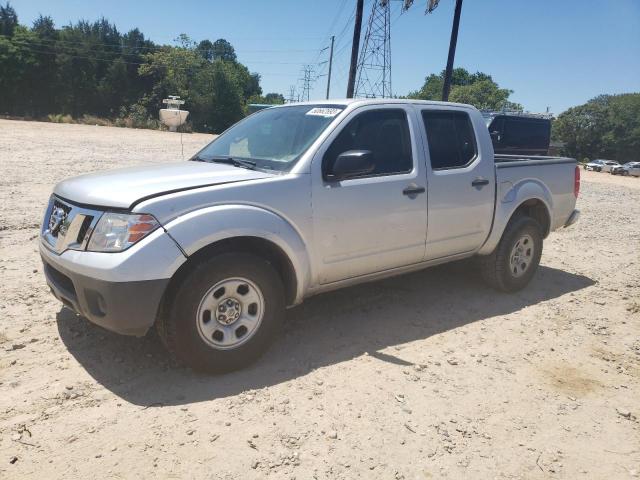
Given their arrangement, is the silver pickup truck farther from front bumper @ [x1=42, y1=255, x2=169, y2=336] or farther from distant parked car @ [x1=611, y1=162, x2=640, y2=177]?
distant parked car @ [x1=611, y1=162, x2=640, y2=177]

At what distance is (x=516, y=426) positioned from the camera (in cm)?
296

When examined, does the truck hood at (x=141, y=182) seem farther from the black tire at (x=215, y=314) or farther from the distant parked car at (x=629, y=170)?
the distant parked car at (x=629, y=170)

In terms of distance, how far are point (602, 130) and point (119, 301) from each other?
79.1 metres

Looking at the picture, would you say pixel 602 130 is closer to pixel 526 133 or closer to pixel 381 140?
pixel 526 133

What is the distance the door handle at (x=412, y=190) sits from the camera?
4.01m

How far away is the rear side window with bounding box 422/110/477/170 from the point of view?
4.34 m

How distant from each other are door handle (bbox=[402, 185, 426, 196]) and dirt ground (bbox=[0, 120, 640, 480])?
3.87 feet

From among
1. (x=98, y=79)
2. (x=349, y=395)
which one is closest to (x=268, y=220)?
(x=349, y=395)

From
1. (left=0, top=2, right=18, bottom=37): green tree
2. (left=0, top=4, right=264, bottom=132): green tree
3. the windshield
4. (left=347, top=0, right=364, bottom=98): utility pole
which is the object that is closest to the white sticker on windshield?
the windshield

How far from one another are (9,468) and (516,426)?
2.76 m

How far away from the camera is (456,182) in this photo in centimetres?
439

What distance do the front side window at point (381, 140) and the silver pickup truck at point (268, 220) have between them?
0.03ft

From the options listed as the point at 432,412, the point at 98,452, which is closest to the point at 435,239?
the point at 432,412

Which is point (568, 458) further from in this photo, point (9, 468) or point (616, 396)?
point (9, 468)
